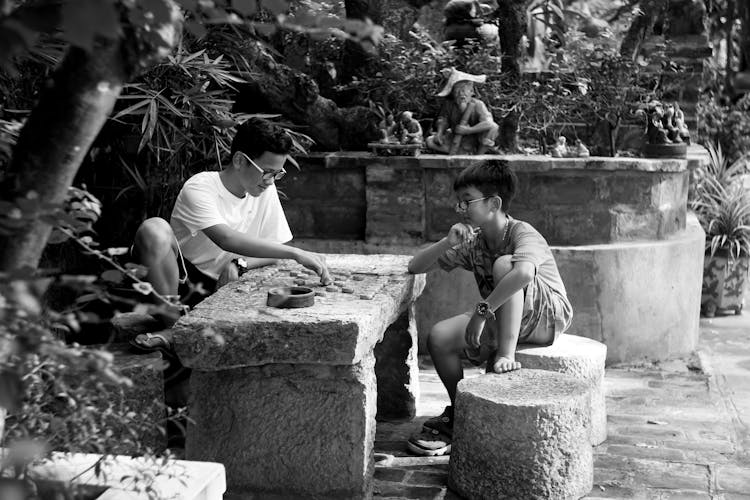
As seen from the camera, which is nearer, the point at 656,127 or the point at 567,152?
the point at 567,152

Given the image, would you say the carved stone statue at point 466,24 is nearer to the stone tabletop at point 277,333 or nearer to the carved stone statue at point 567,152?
the carved stone statue at point 567,152

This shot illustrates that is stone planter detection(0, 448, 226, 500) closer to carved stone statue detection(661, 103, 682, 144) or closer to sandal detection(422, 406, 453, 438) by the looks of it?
sandal detection(422, 406, 453, 438)

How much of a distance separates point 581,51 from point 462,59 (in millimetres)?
1181

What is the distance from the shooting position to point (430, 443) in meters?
4.61

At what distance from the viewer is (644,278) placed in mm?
6324

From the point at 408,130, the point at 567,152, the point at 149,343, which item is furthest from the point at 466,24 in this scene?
the point at 149,343

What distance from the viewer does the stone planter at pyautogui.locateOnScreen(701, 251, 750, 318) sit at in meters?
7.73

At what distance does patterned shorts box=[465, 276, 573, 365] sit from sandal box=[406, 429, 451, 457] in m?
0.40

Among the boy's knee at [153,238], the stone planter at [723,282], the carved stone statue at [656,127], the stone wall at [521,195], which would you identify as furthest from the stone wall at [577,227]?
the boy's knee at [153,238]

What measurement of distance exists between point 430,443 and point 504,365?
588 mm

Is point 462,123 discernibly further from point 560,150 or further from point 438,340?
point 438,340

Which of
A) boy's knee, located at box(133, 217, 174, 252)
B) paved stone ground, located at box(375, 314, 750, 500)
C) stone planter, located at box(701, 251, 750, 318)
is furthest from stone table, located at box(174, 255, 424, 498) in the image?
stone planter, located at box(701, 251, 750, 318)

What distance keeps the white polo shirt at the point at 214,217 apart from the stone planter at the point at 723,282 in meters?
4.06

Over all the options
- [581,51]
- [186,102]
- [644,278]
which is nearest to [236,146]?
[186,102]
